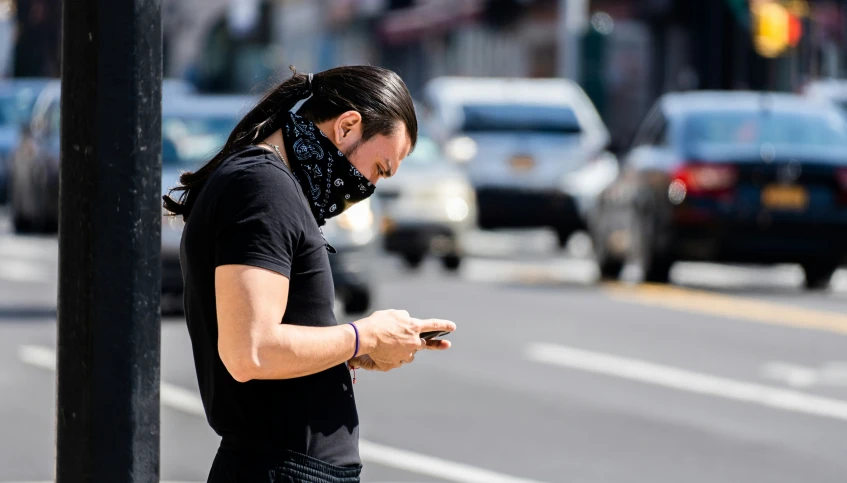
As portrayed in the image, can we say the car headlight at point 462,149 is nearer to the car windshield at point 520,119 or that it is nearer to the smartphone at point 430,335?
the car windshield at point 520,119

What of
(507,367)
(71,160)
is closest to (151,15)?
(71,160)

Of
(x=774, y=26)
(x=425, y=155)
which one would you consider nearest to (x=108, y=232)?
(x=425, y=155)

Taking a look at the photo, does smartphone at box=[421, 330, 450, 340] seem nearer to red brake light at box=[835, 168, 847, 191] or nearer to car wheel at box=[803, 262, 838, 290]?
red brake light at box=[835, 168, 847, 191]

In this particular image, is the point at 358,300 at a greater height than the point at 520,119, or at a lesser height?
lesser

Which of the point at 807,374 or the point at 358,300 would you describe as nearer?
the point at 807,374

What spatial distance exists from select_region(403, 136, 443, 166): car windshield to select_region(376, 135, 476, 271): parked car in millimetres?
38

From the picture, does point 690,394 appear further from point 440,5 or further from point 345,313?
point 440,5

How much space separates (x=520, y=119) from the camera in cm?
2203

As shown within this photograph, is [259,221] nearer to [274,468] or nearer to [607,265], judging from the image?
[274,468]

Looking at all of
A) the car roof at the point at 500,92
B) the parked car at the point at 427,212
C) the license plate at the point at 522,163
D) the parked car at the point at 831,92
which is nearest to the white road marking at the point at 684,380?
the parked car at the point at 427,212

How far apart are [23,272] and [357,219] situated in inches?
194

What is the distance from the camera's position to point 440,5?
54188 millimetres

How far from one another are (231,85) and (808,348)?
45314 mm

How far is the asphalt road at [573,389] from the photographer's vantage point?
8422 mm
